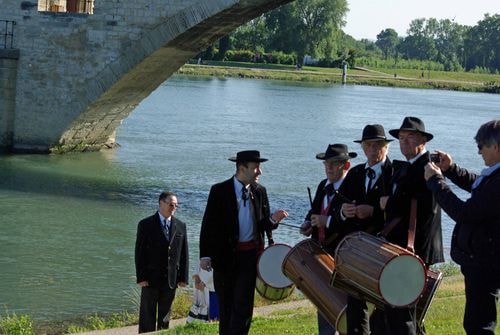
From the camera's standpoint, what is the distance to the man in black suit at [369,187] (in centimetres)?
584

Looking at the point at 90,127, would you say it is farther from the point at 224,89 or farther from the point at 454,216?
the point at 224,89

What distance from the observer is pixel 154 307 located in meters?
7.90

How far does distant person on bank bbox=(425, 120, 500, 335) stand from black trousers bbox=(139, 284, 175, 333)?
10.6 feet

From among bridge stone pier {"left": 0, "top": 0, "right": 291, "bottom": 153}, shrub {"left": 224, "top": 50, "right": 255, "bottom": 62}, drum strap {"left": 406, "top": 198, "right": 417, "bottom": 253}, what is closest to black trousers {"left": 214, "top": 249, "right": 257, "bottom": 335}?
drum strap {"left": 406, "top": 198, "right": 417, "bottom": 253}

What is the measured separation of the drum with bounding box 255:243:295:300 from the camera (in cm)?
640

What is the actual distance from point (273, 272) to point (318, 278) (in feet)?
1.84

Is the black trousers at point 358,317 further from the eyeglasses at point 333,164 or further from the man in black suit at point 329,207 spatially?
the eyeglasses at point 333,164

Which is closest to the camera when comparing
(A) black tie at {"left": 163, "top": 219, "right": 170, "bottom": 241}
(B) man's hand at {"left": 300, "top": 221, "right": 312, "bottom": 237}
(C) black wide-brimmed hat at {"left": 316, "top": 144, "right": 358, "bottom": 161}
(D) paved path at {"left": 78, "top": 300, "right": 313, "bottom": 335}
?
(C) black wide-brimmed hat at {"left": 316, "top": 144, "right": 358, "bottom": 161}

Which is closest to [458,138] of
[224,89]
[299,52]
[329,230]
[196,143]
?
[196,143]

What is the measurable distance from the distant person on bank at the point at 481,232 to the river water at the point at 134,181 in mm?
5198

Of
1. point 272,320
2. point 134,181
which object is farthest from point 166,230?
point 134,181

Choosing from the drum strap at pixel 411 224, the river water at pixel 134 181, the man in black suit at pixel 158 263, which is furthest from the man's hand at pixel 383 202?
the river water at pixel 134 181

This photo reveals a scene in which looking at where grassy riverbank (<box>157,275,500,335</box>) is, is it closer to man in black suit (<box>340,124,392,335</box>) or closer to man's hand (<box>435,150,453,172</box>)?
man in black suit (<box>340,124,392,335</box>)

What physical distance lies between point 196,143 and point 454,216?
19180 millimetres
